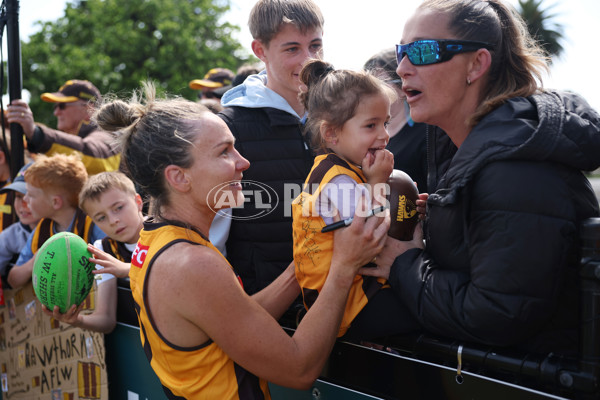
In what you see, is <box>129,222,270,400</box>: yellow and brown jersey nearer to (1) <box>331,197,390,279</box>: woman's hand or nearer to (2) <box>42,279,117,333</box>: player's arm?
(1) <box>331,197,390,279</box>: woman's hand

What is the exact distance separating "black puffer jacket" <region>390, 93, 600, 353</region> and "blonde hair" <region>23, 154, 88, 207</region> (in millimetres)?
3073

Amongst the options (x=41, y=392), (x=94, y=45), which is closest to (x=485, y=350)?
(x=41, y=392)

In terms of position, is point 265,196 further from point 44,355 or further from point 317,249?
point 44,355

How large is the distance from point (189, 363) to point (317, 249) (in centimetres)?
66

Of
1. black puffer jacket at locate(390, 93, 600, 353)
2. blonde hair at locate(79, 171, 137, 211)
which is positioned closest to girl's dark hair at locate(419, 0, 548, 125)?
black puffer jacket at locate(390, 93, 600, 353)

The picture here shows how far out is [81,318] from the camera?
3.11 meters

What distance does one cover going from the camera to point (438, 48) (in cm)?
212

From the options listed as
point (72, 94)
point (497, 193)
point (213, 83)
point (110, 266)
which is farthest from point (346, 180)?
point (72, 94)

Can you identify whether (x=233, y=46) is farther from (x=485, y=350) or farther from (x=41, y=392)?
(x=485, y=350)

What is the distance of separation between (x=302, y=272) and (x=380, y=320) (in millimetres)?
389

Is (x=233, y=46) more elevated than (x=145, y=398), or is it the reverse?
(x=233, y=46)

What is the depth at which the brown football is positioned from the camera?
2.36 m

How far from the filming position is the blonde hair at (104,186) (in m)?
3.52

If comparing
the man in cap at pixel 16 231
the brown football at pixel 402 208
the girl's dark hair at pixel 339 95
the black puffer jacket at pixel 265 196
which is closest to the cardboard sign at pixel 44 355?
the man in cap at pixel 16 231
